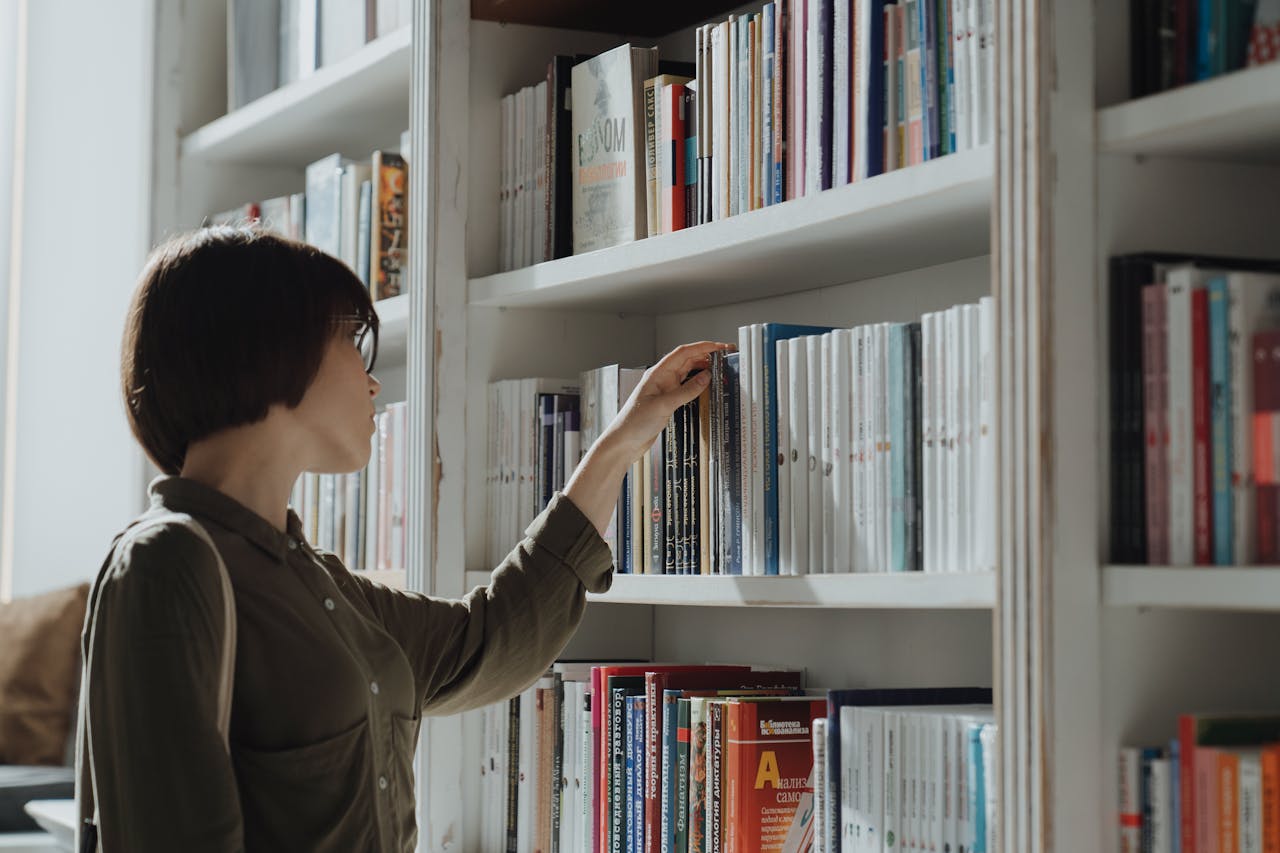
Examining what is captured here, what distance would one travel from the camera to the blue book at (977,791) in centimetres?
136

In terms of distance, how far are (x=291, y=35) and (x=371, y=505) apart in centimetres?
89

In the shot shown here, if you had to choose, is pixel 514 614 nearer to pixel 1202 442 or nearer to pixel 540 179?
pixel 540 179

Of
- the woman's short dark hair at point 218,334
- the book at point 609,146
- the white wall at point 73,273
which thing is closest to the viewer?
the woman's short dark hair at point 218,334

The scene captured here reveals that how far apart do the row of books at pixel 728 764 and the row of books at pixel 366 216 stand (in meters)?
0.72

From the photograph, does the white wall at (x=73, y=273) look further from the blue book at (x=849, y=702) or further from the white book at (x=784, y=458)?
the blue book at (x=849, y=702)

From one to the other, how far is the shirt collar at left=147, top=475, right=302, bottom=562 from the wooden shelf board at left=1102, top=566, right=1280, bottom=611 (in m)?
0.75

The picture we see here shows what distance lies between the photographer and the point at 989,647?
1.64 metres

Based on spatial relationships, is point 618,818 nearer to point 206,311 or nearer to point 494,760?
point 494,760

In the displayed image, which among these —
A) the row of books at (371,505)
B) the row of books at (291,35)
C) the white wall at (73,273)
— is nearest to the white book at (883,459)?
the row of books at (371,505)

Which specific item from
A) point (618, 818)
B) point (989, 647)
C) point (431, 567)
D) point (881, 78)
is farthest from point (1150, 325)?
point (431, 567)

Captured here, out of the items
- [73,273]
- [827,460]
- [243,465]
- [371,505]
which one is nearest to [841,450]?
[827,460]

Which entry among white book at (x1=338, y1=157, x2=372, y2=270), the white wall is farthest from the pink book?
the white wall

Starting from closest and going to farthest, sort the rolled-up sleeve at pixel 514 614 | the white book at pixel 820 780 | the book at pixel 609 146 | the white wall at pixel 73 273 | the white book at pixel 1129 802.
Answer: the white book at pixel 1129 802 < the white book at pixel 820 780 < the rolled-up sleeve at pixel 514 614 < the book at pixel 609 146 < the white wall at pixel 73 273

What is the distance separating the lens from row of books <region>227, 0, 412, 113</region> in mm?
2475
